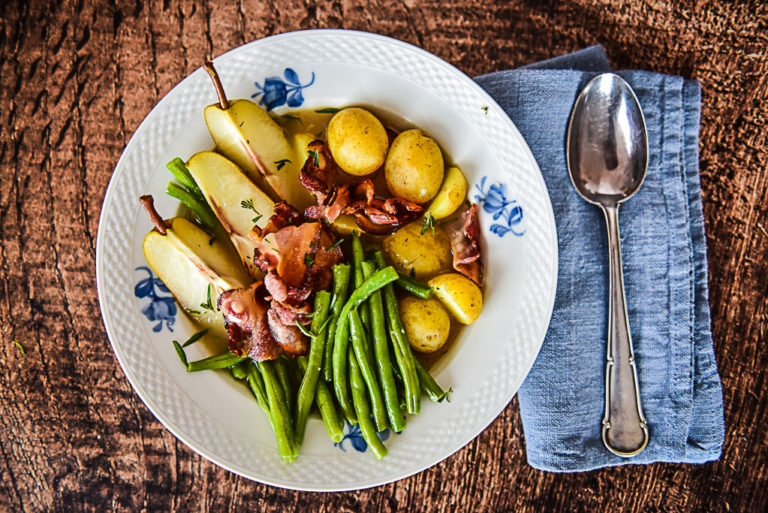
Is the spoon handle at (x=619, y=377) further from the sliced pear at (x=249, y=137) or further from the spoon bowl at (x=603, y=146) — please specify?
the sliced pear at (x=249, y=137)

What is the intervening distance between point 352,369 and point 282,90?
3.41ft

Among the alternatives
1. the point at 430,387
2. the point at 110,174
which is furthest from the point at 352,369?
the point at 110,174

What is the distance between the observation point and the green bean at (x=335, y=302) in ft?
5.54

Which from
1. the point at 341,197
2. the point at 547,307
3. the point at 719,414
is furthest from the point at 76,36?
the point at 719,414

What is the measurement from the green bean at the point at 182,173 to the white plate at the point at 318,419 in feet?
0.20

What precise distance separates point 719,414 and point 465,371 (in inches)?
41.5

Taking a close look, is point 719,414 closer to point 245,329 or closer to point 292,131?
point 245,329

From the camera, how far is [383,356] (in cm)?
167

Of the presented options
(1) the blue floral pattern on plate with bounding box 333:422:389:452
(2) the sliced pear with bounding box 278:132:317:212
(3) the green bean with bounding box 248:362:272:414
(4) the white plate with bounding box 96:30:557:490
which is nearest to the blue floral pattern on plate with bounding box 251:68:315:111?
(4) the white plate with bounding box 96:30:557:490

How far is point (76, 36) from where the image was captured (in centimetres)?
196

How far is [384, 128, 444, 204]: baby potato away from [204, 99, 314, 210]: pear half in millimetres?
327

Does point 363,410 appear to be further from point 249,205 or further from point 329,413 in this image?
point 249,205

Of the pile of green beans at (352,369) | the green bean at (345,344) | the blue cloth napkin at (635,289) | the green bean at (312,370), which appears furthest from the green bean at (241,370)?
the blue cloth napkin at (635,289)

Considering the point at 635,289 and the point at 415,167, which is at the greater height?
the point at 415,167
